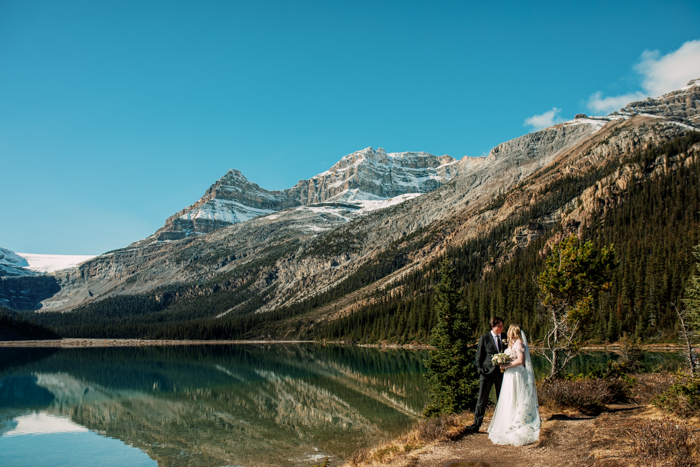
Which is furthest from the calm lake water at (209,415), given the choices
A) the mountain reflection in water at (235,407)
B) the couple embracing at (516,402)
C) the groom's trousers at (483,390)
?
the couple embracing at (516,402)

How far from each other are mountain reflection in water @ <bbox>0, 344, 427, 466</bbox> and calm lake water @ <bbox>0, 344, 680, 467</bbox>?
0.11 metres

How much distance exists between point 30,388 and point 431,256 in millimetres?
151752

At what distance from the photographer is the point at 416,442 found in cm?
1352

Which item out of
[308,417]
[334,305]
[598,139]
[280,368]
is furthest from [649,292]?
[598,139]

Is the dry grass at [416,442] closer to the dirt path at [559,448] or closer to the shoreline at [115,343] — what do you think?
the dirt path at [559,448]

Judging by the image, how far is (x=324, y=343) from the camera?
469 feet

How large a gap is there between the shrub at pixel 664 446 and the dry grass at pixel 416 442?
5.28 m

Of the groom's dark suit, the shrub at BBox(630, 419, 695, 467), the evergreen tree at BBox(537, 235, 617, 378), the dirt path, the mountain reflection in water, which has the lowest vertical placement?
the mountain reflection in water

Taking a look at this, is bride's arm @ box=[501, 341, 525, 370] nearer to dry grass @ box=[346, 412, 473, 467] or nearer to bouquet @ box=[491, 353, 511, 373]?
bouquet @ box=[491, 353, 511, 373]

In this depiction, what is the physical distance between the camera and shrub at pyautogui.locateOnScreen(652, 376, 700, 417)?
11.1 metres

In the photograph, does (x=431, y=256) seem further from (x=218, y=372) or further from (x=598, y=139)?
(x=218, y=372)

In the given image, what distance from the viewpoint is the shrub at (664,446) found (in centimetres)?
757

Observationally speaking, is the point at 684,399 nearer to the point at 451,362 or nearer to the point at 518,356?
the point at 518,356

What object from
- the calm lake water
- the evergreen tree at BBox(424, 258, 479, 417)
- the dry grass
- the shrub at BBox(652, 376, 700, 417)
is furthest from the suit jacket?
the evergreen tree at BBox(424, 258, 479, 417)
